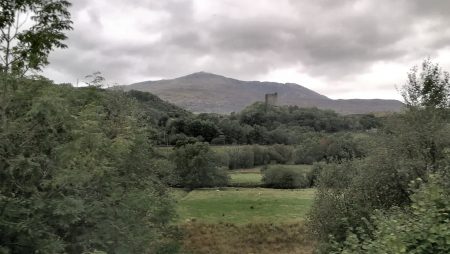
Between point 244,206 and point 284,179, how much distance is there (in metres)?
25.8

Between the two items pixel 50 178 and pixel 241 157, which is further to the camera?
pixel 241 157

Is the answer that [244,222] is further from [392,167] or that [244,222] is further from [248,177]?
[248,177]

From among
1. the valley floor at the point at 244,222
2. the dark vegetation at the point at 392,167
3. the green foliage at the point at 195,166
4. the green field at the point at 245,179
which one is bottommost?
the valley floor at the point at 244,222

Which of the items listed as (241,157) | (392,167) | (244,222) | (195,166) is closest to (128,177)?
(392,167)

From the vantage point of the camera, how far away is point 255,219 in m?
59.0

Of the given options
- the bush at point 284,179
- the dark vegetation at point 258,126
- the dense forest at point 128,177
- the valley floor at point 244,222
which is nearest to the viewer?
the dense forest at point 128,177

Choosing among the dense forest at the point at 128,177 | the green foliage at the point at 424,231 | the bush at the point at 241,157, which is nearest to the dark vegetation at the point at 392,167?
the dense forest at the point at 128,177

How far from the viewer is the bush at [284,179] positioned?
8969 centimetres

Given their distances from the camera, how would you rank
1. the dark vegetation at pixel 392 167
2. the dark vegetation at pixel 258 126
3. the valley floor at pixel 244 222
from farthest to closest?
the dark vegetation at pixel 258 126, the valley floor at pixel 244 222, the dark vegetation at pixel 392 167

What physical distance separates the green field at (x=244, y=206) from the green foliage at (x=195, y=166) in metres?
6.75

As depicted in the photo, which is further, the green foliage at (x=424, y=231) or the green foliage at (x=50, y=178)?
the green foliage at (x=50, y=178)

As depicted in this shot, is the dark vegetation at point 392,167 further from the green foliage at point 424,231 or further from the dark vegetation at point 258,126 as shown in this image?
the dark vegetation at point 258,126

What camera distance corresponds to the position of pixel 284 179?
89.6 metres

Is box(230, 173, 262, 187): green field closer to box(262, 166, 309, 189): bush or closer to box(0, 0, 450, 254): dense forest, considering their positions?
box(262, 166, 309, 189): bush
